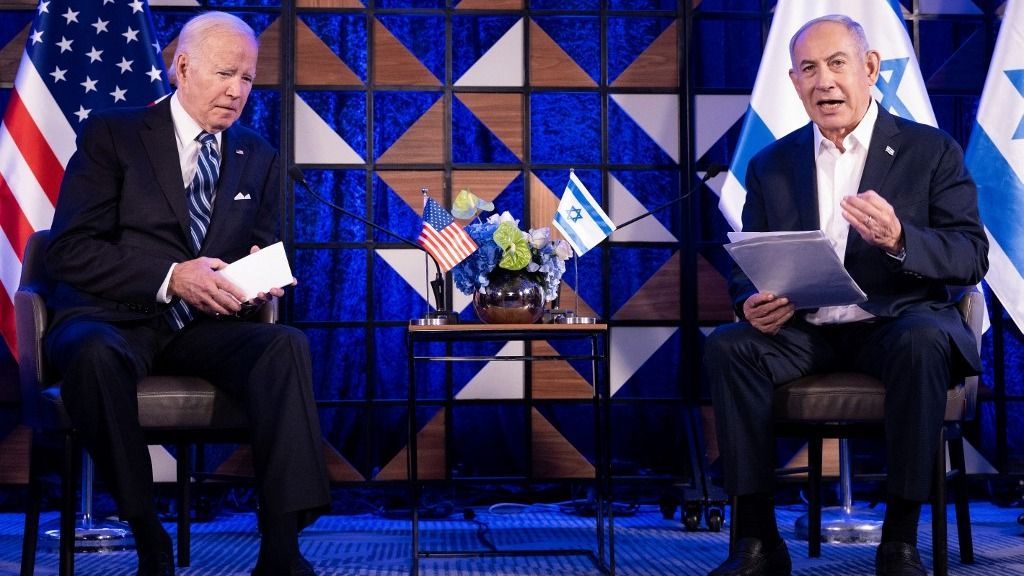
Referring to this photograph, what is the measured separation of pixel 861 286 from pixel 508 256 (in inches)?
38.9

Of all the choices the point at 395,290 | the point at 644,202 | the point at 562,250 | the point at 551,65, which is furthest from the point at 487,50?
the point at 562,250

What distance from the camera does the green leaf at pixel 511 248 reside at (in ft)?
10.4

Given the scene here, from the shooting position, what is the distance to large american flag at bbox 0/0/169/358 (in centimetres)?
398

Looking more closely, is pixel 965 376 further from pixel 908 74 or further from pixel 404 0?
pixel 404 0

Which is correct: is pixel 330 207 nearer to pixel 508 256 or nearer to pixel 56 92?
pixel 56 92

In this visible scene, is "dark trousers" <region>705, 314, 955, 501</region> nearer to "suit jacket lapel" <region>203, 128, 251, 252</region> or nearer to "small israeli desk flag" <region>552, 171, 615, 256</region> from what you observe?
"small israeli desk flag" <region>552, 171, 615, 256</region>

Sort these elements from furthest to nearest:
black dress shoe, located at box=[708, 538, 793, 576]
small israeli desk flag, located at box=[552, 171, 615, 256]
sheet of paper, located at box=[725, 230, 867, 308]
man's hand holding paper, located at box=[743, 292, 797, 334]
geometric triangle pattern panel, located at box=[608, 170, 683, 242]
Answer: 1. geometric triangle pattern panel, located at box=[608, 170, 683, 242]
2. small israeli desk flag, located at box=[552, 171, 615, 256]
3. man's hand holding paper, located at box=[743, 292, 797, 334]
4. black dress shoe, located at box=[708, 538, 793, 576]
5. sheet of paper, located at box=[725, 230, 867, 308]

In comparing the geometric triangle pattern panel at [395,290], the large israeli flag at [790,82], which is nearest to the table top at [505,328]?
the large israeli flag at [790,82]

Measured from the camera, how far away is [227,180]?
3.06 meters

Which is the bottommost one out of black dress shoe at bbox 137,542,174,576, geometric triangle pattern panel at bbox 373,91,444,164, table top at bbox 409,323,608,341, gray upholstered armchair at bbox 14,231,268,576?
black dress shoe at bbox 137,542,174,576

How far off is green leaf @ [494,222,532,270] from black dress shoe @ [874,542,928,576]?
1254mm

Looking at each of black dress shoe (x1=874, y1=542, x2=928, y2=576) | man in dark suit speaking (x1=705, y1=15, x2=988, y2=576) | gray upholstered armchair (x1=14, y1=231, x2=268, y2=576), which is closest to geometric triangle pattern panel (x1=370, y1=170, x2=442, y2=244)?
man in dark suit speaking (x1=705, y1=15, x2=988, y2=576)

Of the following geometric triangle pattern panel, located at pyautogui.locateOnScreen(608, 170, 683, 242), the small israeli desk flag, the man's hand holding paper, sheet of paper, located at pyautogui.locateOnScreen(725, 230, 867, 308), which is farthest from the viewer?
geometric triangle pattern panel, located at pyautogui.locateOnScreen(608, 170, 683, 242)

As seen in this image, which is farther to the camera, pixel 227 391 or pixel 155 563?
pixel 227 391
